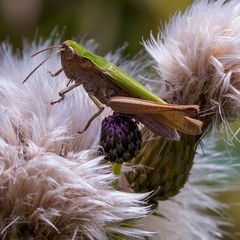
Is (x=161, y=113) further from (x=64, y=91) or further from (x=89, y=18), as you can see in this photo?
(x=89, y=18)

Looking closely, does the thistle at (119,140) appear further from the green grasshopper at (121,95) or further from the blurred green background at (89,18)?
the blurred green background at (89,18)

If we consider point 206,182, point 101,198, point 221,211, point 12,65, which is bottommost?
point 221,211

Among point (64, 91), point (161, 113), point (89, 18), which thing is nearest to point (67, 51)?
point (64, 91)

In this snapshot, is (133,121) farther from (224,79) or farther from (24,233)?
(24,233)

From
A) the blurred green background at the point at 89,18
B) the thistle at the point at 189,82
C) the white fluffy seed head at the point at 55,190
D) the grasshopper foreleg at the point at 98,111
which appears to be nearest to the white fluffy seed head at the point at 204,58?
the thistle at the point at 189,82

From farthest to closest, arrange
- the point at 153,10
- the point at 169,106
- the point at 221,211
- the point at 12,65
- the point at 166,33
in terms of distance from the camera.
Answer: the point at 153,10
the point at 221,211
the point at 12,65
the point at 166,33
the point at 169,106

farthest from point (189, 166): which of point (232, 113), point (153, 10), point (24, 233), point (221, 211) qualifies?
point (153, 10)
